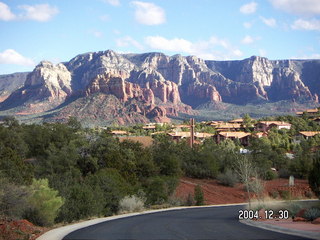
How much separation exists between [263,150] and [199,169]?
502 inches

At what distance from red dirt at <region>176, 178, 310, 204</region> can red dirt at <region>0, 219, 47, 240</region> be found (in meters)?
21.4

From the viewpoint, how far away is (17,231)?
58.0 ft

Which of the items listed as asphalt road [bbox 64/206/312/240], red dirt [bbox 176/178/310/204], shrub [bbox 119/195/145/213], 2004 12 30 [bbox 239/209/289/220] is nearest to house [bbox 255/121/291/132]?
red dirt [bbox 176/178/310/204]

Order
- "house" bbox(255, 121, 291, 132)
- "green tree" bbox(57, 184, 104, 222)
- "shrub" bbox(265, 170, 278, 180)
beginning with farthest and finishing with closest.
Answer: "house" bbox(255, 121, 291, 132) → "shrub" bbox(265, 170, 278, 180) → "green tree" bbox(57, 184, 104, 222)

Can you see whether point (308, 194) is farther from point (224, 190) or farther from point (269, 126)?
point (269, 126)

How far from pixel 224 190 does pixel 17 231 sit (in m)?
33.4

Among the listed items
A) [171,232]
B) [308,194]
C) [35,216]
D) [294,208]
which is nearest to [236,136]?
[308,194]

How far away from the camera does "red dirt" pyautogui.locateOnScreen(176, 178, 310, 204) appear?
43969 millimetres

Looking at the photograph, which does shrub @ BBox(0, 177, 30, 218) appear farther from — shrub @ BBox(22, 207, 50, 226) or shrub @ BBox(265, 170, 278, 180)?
shrub @ BBox(265, 170, 278, 180)

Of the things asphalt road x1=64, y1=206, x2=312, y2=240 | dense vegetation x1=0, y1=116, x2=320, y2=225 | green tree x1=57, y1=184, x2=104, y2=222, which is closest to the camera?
asphalt road x1=64, y1=206, x2=312, y2=240

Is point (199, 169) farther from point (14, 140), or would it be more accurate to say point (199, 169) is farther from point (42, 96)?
point (42, 96)

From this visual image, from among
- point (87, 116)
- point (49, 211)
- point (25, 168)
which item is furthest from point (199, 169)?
point (87, 116)

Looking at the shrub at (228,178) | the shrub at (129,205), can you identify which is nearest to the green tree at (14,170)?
the shrub at (129,205)

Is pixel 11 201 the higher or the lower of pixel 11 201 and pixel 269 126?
the higher
